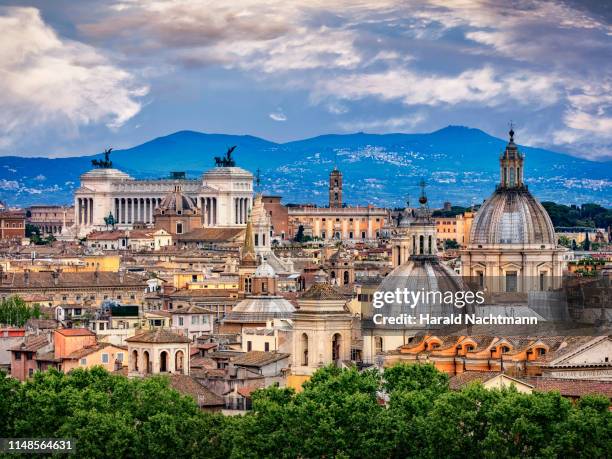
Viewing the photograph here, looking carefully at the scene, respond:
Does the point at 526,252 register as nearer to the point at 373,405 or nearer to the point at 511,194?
the point at 511,194

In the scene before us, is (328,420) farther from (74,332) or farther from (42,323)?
(42,323)

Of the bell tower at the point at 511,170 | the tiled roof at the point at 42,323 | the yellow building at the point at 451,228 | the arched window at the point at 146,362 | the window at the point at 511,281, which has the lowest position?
the arched window at the point at 146,362

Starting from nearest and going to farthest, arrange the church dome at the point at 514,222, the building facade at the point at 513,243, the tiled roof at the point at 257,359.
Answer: the tiled roof at the point at 257,359 → the building facade at the point at 513,243 → the church dome at the point at 514,222

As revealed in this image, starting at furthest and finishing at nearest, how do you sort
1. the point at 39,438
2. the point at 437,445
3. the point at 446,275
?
the point at 446,275 < the point at 39,438 < the point at 437,445

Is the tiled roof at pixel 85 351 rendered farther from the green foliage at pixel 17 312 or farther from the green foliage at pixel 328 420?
the green foliage at pixel 17 312

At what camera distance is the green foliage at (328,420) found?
45.7 m

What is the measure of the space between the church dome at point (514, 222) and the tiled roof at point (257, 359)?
19.0m

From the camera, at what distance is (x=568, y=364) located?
53469 millimetres

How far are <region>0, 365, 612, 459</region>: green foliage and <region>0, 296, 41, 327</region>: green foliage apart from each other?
108 ft

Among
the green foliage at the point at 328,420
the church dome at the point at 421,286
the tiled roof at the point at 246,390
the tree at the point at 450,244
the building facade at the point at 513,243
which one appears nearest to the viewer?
the green foliage at the point at 328,420

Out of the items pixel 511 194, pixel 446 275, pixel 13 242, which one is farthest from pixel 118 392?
pixel 13 242

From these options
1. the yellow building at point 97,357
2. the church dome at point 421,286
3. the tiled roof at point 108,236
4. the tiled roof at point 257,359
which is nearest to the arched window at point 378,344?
the church dome at point 421,286

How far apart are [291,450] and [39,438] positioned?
6652 mm

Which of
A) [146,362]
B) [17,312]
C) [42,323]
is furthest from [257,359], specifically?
[17,312]
